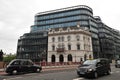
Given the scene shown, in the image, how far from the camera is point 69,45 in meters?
60.4

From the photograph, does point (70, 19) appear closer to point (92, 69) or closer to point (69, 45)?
point (69, 45)

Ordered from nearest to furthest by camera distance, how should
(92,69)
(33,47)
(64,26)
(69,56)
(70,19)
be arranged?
(92,69)
(69,56)
(33,47)
(70,19)
(64,26)

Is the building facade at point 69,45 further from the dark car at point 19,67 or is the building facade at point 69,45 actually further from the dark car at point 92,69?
the dark car at point 92,69

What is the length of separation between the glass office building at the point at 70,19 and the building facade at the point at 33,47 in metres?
10.7

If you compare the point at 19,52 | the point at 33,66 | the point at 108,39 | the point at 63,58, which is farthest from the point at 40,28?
the point at 33,66

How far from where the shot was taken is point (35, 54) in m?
70.9

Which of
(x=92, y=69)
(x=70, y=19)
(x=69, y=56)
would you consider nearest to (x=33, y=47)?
(x=69, y=56)

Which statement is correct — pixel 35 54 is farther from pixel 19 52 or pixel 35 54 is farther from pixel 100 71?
pixel 100 71

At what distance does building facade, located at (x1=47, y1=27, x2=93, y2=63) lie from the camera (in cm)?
5894

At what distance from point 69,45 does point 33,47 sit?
19202 mm

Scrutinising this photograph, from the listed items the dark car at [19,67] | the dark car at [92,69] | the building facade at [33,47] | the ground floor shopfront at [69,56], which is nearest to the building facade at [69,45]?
the ground floor shopfront at [69,56]

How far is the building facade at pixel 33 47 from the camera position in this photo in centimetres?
6969

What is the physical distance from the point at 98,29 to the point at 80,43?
28630 mm

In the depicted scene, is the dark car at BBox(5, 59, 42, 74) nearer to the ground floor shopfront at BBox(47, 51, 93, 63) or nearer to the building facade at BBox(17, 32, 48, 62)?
the ground floor shopfront at BBox(47, 51, 93, 63)
